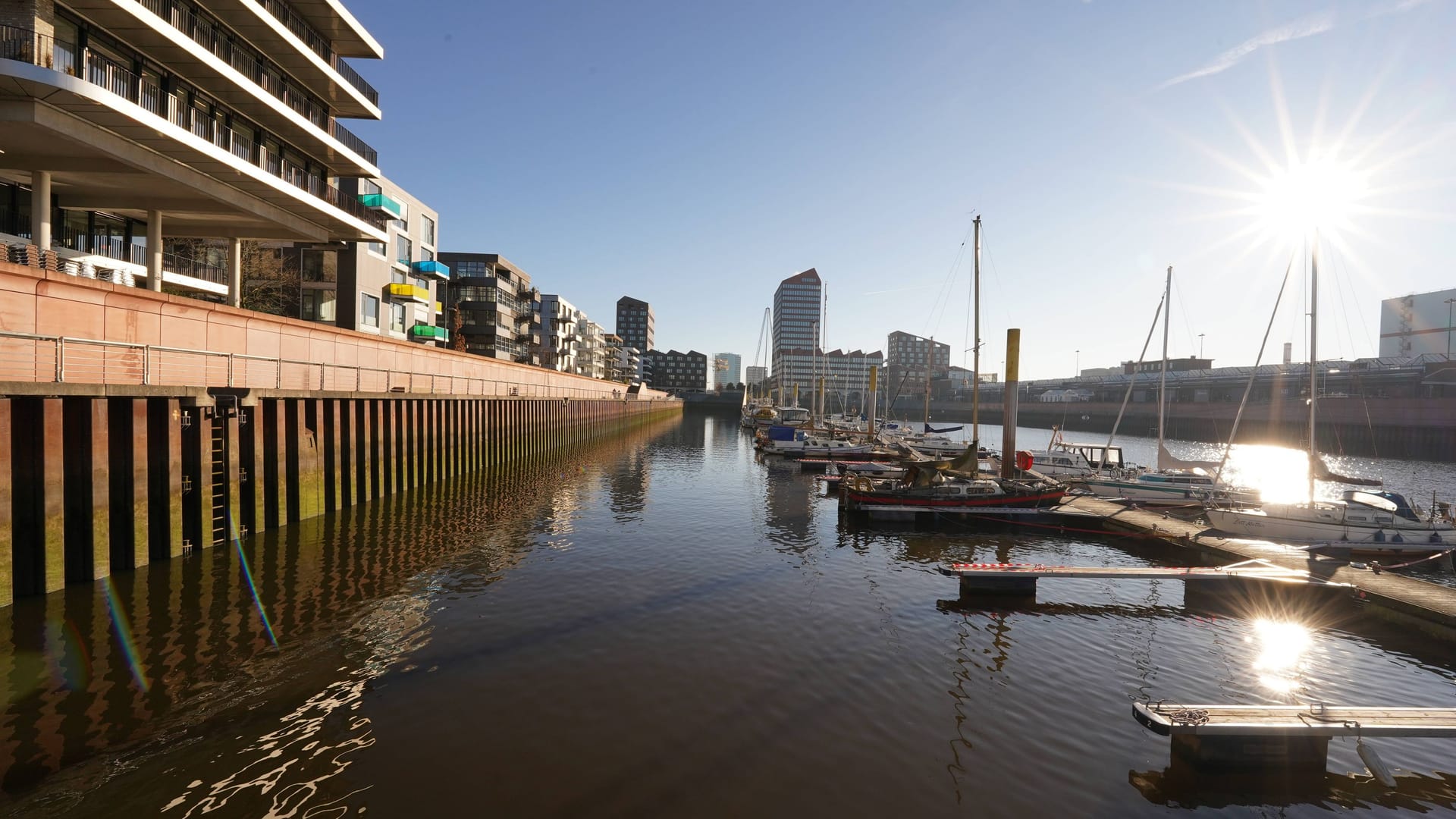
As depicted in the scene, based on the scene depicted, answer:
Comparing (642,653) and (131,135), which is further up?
(131,135)

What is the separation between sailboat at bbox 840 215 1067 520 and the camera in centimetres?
3053

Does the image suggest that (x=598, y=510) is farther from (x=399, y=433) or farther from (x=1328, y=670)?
(x=1328, y=670)

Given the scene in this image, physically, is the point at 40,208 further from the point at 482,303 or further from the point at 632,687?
the point at 482,303

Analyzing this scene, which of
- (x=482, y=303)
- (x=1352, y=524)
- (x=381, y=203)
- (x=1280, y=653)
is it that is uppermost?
(x=381, y=203)

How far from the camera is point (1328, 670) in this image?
Answer: 14281 millimetres

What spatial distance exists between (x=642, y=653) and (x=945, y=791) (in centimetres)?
684

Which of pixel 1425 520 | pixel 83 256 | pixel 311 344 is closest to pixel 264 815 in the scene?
pixel 311 344

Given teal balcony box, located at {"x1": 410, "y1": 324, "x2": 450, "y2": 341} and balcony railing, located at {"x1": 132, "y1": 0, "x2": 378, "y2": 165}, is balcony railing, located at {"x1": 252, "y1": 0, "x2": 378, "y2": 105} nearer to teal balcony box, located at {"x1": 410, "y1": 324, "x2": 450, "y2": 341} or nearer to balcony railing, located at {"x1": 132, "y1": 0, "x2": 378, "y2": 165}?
balcony railing, located at {"x1": 132, "y1": 0, "x2": 378, "y2": 165}

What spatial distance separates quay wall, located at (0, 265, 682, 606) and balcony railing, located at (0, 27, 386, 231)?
1188cm

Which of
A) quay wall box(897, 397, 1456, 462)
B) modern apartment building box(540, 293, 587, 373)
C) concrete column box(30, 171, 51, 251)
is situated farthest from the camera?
modern apartment building box(540, 293, 587, 373)

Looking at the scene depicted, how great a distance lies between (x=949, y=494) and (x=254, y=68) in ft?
146

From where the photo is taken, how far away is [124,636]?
12961 millimetres

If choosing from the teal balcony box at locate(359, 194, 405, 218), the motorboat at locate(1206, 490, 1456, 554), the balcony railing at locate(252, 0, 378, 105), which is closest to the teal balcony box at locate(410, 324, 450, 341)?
the teal balcony box at locate(359, 194, 405, 218)

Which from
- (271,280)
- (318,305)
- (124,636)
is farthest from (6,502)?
(318,305)
